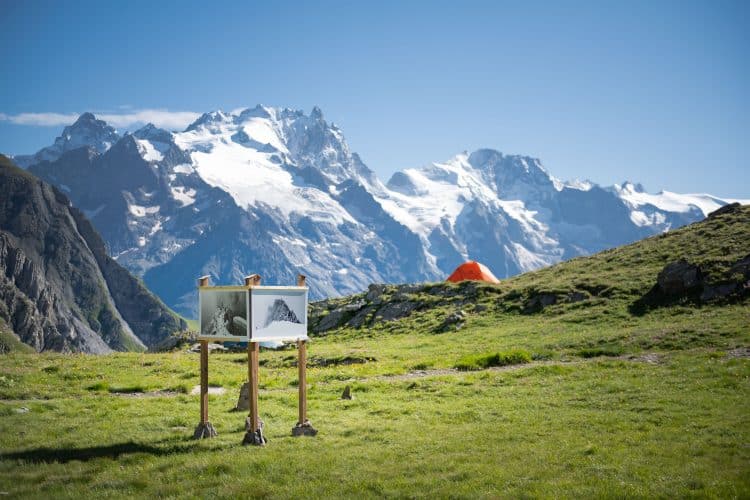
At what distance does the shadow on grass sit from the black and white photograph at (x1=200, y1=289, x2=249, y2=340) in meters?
3.21

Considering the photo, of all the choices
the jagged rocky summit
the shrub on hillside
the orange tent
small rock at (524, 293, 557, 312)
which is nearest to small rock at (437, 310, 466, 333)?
small rock at (524, 293, 557, 312)

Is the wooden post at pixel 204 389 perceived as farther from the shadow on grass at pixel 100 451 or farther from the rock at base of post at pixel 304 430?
the rock at base of post at pixel 304 430

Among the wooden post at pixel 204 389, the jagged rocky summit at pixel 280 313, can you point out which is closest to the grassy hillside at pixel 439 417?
the wooden post at pixel 204 389

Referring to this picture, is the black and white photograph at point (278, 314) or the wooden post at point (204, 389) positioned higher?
the black and white photograph at point (278, 314)

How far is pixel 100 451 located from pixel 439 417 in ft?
32.6

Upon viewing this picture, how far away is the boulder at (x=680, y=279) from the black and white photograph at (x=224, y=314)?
3436 centimetres

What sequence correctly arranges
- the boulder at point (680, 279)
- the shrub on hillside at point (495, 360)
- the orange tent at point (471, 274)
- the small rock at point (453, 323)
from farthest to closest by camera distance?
1. the orange tent at point (471, 274)
2. the small rock at point (453, 323)
3. the boulder at point (680, 279)
4. the shrub on hillside at point (495, 360)

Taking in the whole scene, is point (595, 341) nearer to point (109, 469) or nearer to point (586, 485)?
point (586, 485)

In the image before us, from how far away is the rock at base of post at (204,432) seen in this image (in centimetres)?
1836

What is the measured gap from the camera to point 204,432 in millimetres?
18438

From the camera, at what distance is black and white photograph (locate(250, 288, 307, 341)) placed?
61.0 ft

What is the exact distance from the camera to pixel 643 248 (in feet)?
208

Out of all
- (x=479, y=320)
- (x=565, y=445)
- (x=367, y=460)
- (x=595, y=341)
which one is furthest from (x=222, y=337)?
(x=479, y=320)

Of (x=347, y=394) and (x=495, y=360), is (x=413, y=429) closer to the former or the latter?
(x=347, y=394)
